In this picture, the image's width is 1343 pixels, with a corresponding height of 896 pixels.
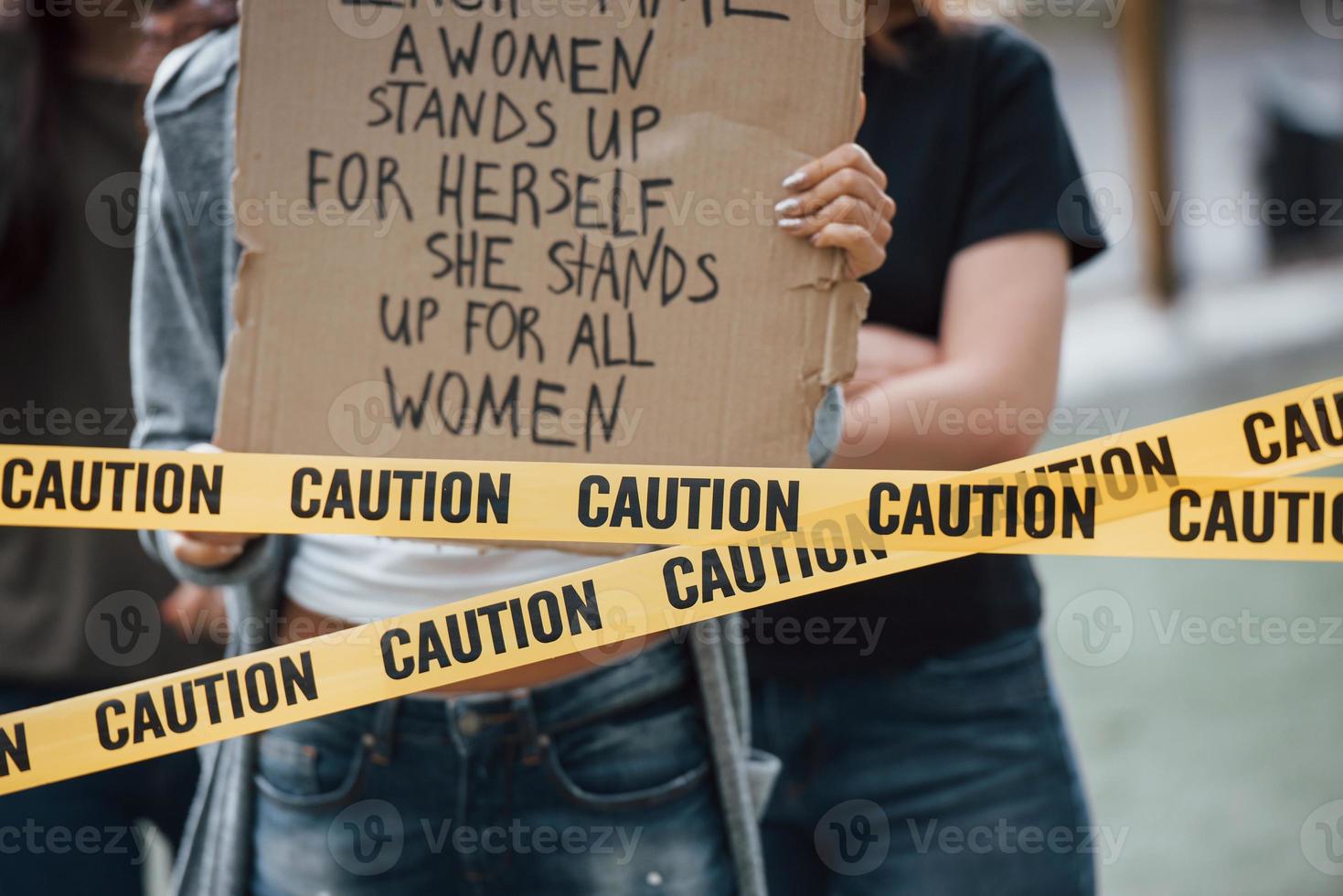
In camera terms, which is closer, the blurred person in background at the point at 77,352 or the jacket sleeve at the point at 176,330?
the jacket sleeve at the point at 176,330

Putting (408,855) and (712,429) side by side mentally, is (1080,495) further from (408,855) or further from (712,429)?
(408,855)

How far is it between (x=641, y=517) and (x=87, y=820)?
3.22ft

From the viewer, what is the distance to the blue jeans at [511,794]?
1192 mm

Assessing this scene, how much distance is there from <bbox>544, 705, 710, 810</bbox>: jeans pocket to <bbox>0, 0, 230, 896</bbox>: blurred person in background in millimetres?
740

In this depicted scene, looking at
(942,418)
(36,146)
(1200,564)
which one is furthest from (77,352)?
(1200,564)

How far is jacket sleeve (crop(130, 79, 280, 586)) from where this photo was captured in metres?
1.23

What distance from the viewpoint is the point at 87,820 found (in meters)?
1.59

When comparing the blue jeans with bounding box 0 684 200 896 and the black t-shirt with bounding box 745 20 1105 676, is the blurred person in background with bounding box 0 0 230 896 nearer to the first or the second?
the blue jeans with bounding box 0 684 200 896

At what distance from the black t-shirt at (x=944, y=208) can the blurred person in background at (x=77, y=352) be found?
0.87 metres

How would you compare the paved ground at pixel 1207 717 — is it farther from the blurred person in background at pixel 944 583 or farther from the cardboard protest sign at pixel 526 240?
the cardboard protest sign at pixel 526 240

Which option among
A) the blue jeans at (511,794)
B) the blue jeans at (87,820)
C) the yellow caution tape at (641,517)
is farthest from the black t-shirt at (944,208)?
the blue jeans at (87,820)

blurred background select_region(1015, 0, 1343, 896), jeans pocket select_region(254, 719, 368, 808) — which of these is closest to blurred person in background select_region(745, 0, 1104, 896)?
blurred background select_region(1015, 0, 1343, 896)

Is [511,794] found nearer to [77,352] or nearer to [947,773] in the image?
[947,773]

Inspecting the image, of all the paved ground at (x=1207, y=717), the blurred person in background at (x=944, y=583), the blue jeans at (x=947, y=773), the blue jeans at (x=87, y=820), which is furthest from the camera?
the paved ground at (x=1207, y=717)
